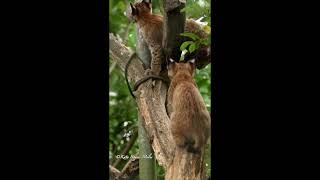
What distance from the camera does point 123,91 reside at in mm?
4195

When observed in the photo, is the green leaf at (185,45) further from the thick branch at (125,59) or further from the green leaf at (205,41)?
the thick branch at (125,59)

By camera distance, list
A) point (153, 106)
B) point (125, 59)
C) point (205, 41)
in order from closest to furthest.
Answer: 1. point (205, 41)
2. point (153, 106)
3. point (125, 59)

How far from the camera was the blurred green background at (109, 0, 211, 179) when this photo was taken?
3.77m

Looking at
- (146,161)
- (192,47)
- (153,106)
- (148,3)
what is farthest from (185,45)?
(146,161)

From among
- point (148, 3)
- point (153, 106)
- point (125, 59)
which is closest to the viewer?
point (153, 106)

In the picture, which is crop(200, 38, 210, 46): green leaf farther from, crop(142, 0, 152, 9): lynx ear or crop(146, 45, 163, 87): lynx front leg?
crop(142, 0, 152, 9): lynx ear

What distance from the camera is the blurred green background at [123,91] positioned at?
12.4 feet

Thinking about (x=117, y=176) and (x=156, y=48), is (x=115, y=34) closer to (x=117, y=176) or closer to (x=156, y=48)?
(x=156, y=48)

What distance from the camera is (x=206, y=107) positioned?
367 cm

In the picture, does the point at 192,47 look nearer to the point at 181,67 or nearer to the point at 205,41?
the point at 205,41

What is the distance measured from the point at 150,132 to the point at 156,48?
1.86 ft

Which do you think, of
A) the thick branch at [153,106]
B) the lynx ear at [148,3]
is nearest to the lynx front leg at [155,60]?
the thick branch at [153,106]

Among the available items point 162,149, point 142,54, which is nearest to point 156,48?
point 142,54
